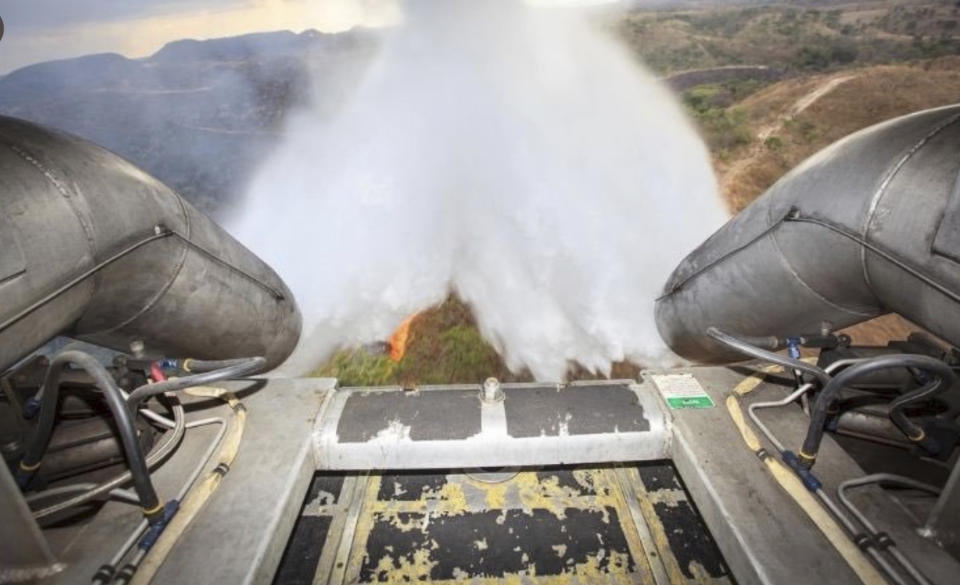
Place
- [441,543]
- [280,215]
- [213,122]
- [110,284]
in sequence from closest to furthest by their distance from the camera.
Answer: [110,284], [441,543], [280,215], [213,122]

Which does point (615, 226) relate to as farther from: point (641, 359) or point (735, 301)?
point (735, 301)

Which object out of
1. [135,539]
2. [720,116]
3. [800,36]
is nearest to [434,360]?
[135,539]

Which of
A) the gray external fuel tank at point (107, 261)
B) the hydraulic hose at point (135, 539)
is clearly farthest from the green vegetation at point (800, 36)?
the hydraulic hose at point (135, 539)

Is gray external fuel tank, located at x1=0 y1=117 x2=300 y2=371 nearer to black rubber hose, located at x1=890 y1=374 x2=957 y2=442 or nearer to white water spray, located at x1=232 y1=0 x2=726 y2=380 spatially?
black rubber hose, located at x1=890 y1=374 x2=957 y2=442

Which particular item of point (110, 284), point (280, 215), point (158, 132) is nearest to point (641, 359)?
point (110, 284)

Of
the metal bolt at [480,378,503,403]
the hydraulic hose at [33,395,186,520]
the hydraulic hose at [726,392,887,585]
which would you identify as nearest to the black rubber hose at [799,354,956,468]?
the hydraulic hose at [726,392,887,585]

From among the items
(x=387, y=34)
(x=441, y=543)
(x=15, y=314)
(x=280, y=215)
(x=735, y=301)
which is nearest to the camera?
(x=15, y=314)
